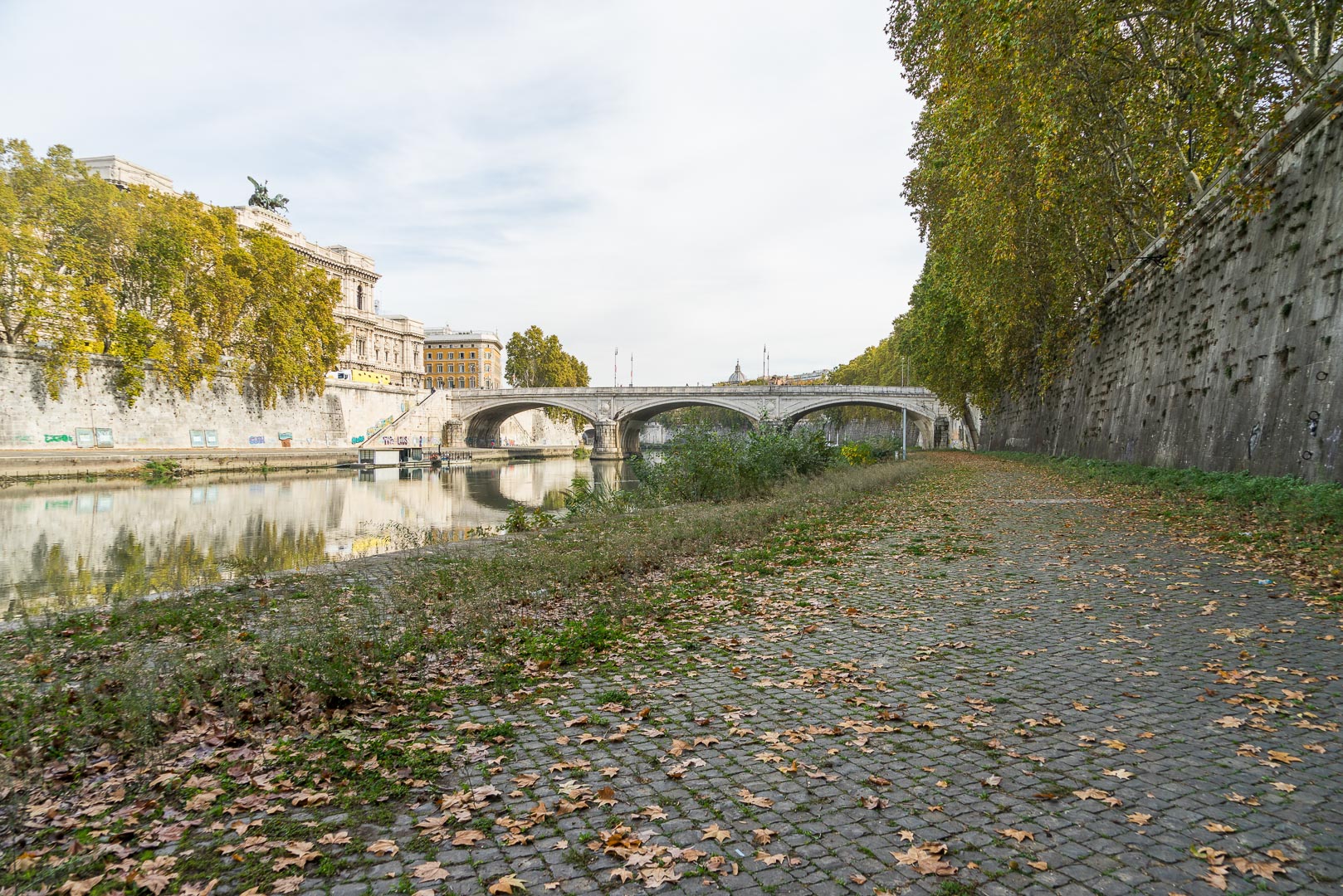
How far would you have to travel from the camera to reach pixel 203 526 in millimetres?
18391

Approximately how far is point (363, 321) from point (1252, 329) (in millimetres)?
78034

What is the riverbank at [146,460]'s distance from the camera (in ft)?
99.5

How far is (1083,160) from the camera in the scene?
1892 cm

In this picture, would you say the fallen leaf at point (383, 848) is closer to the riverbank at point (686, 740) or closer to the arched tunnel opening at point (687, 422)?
the riverbank at point (686, 740)

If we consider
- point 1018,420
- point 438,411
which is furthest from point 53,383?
point 1018,420

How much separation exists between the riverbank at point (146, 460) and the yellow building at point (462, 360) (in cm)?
6741

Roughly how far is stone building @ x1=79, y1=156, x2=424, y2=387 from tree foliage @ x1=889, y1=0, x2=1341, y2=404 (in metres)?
54.6

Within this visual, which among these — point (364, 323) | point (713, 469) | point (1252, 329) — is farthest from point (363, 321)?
point (1252, 329)

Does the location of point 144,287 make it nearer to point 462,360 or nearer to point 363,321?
point 363,321

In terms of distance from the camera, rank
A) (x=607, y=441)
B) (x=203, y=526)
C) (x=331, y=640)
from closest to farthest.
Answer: (x=331, y=640) < (x=203, y=526) < (x=607, y=441)

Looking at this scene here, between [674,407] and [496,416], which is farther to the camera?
[496,416]

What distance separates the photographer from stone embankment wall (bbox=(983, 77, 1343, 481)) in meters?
11.5

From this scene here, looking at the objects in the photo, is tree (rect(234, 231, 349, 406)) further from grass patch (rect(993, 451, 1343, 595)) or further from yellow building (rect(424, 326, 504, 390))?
yellow building (rect(424, 326, 504, 390))

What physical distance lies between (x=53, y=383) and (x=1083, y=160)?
43.4 meters
